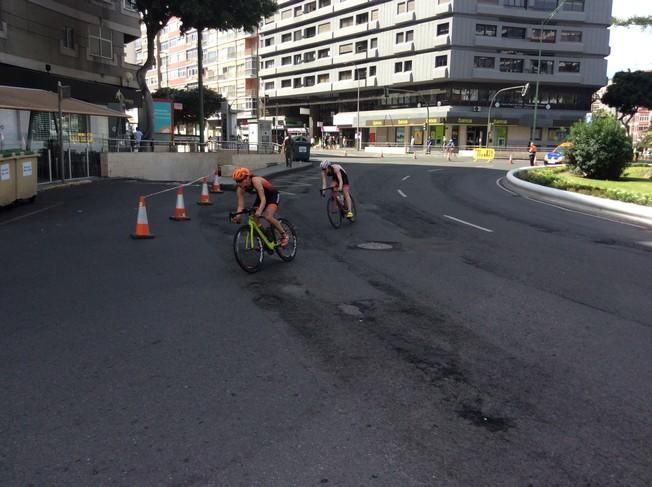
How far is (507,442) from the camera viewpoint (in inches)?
142

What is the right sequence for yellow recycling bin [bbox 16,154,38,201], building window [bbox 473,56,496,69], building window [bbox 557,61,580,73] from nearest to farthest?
yellow recycling bin [bbox 16,154,38,201]
building window [bbox 473,56,496,69]
building window [bbox 557,61,580,73]

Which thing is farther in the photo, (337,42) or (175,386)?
(337,42)

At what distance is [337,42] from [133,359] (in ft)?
273

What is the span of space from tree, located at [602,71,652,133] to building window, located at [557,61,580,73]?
691cm

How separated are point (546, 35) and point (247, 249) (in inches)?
2831

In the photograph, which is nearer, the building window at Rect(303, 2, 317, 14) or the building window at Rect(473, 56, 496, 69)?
the building window at Rect(473, 56, 496, 69)

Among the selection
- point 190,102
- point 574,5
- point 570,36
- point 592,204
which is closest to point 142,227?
point 592,204

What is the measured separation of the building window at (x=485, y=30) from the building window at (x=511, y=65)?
3.23 m

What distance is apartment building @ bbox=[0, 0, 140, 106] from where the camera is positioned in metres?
22.3

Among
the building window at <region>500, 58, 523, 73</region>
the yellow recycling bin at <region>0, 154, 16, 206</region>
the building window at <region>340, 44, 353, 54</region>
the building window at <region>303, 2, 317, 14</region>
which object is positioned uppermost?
the building window at <region>303, 2, 317, 14</region>

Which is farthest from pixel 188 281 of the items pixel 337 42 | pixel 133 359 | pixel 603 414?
pixel 337 42

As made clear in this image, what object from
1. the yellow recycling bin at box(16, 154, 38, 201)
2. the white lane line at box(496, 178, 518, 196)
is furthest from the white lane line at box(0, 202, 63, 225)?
the white lane line at box(496, 178, 518, 196)

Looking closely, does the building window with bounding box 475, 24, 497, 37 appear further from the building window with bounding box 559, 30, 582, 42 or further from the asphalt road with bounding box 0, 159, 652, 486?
the asphalt road with bounding box 0, 159, 652, 486

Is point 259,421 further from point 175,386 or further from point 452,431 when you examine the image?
point 452,431
